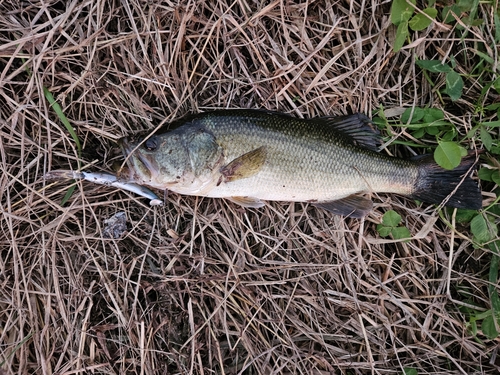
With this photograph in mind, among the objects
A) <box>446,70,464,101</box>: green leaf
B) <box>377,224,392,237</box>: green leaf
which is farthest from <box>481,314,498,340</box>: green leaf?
<box>446,70,464,101</box>: green leaf

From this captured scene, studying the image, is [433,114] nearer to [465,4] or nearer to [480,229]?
[465,4]

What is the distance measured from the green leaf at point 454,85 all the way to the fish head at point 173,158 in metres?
1.79

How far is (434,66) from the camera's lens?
2.98 meters

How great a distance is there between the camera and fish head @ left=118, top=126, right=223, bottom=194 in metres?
2.66

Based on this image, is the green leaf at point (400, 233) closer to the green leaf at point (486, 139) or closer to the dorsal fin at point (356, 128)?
A: the dorsal fin at point (356, 128)

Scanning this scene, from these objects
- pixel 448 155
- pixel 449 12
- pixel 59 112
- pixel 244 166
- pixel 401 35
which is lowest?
pixel 448 155

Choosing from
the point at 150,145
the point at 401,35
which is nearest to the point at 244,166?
the point at 150,145

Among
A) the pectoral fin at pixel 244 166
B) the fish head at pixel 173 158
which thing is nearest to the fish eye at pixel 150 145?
the fish head at pixel 173 158

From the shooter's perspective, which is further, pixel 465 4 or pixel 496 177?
pixel 496 177

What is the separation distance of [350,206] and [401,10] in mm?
1482

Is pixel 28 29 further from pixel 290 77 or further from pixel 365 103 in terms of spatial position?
pixel 365 103

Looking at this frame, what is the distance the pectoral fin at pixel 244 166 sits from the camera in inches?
106

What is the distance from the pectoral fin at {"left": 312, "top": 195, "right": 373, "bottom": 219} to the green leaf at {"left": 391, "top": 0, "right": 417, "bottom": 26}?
135cm

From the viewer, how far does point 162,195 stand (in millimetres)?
2975
